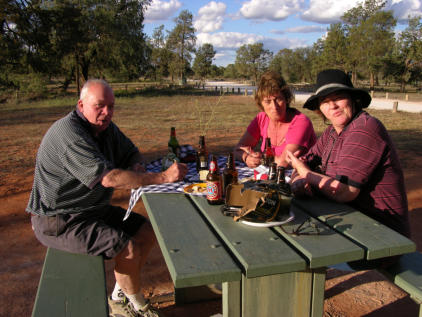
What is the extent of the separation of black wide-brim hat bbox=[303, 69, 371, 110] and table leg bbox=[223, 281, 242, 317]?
4.28ft

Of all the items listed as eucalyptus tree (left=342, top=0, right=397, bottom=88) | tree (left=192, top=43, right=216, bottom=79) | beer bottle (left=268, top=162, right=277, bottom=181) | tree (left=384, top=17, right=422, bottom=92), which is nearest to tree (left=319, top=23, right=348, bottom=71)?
eucalyptus tree (left=342, top=0, right=397, bottom=88)

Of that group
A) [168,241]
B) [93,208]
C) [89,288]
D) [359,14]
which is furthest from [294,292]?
[359,14]

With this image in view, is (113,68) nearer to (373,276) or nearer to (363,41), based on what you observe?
(363,41)

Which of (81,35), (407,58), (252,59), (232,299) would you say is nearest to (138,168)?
(232,299)

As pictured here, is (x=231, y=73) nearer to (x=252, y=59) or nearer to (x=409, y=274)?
(x=252, y=59)

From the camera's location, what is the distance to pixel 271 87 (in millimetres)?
3332

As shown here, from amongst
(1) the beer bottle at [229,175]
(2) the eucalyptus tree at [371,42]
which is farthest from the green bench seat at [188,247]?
(2) the eucalyptus tree at [371,42]

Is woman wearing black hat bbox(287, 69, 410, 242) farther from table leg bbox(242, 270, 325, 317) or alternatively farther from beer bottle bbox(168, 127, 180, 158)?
beer bottle bbox(168, 127, 180, 158)

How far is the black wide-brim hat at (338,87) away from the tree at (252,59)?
86145 millimetres

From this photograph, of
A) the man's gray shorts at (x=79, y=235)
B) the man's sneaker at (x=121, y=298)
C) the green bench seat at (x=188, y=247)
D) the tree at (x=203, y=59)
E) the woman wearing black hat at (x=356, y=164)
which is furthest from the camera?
the tree at (x=203, y=59)

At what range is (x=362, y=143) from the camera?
2.10m

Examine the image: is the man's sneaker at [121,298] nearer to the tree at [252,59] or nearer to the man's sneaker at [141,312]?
the man's sneaker at [141,312]

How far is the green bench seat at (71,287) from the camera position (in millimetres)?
1895

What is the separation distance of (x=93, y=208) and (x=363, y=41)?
4653 centimetres
